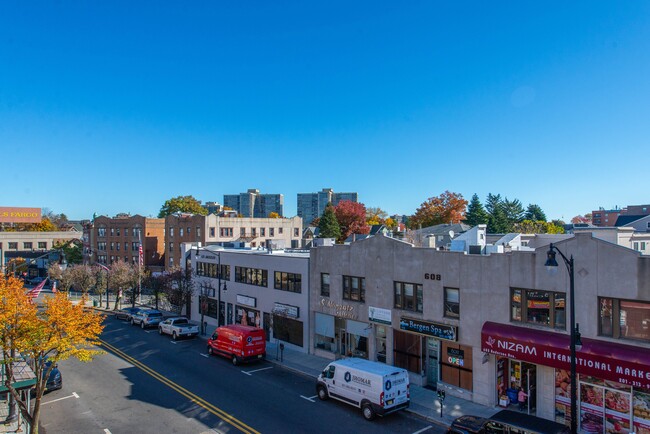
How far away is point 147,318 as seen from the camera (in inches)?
1581

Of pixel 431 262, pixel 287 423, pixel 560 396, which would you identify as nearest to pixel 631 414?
pixel 560 396

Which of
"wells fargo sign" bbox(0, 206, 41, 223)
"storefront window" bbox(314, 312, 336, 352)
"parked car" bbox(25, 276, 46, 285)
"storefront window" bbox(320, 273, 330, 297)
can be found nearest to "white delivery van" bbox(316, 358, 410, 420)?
"storefront window" bbox(314, 312, 336, 352)

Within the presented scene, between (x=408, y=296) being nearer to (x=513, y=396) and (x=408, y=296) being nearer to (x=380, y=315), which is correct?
(x=380, y=315)

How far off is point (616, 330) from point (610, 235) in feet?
31.6

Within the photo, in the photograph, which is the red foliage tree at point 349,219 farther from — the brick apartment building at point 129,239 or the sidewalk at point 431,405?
the sidewalk at point 431,405

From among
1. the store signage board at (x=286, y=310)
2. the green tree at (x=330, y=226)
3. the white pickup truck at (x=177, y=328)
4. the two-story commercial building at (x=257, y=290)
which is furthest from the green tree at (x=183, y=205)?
the store signage board at (x=286, y=310)

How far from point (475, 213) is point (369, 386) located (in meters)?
72.0

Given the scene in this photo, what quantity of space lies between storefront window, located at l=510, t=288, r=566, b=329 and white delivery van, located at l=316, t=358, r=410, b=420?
5953 mm

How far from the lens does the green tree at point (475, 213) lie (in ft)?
274

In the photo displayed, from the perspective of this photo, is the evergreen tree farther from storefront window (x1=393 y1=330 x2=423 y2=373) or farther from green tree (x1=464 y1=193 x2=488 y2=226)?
storefront window (x1=393 y1=330 x2=423 y2=373)

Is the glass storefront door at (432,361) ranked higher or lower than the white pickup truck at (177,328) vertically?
higher

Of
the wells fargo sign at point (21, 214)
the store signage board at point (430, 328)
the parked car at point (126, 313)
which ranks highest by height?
the wells fargo sign at point (21, 214)

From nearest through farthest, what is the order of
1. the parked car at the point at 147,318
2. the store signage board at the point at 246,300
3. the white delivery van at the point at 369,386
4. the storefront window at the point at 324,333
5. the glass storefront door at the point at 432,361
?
the white delivery van at the point at 369,386 < the glass storefront door at the point at 432,361 < the storefront window at the point at 324,333 < the store signage board at the point at 246,300 < the parked car at the point at 147,318

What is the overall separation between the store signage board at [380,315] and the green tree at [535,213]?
84705 mm
